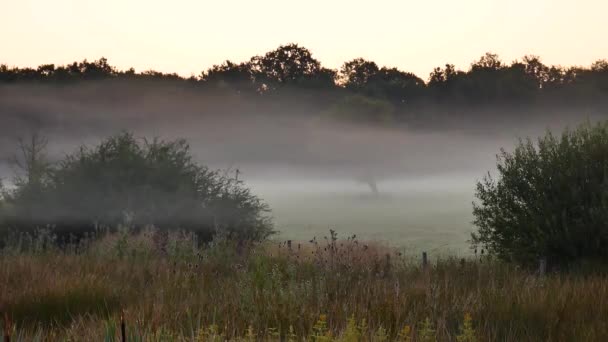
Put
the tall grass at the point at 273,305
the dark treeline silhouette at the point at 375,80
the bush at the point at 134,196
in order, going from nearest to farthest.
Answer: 1. the tall grass at the point at 273,305
2. the bush at the point at 134,196
3. the dark treeline silhouette at the point at 375,80

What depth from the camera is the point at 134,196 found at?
22828 millimetres

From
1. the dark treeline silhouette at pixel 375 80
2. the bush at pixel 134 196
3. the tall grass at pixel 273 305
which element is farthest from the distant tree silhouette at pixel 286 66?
the tall grass at pixel 273 305

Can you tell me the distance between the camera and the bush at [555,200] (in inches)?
631

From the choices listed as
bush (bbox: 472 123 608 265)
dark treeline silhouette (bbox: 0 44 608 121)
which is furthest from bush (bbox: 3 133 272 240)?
dark treeline silhouette (bbox: 0 44 608 121)

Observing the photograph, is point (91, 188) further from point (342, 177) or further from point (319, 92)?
point (342, 177)

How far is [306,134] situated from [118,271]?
231ft

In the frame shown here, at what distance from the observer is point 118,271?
1235 cm

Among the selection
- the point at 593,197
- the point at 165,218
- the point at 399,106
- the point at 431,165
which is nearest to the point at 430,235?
the point at 165,218

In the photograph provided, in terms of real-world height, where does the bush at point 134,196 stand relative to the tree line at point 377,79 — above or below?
below

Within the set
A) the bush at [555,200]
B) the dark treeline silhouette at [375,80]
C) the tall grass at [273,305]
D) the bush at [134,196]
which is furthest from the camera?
the dark treeline silhouette at [375,80]

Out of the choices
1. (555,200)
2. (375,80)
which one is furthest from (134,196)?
(375,80)

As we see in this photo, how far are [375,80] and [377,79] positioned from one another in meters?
0.26

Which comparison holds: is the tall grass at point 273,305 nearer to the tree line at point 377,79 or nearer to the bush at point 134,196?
the bush at point 134,196

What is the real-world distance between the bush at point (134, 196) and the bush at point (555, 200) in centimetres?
819
